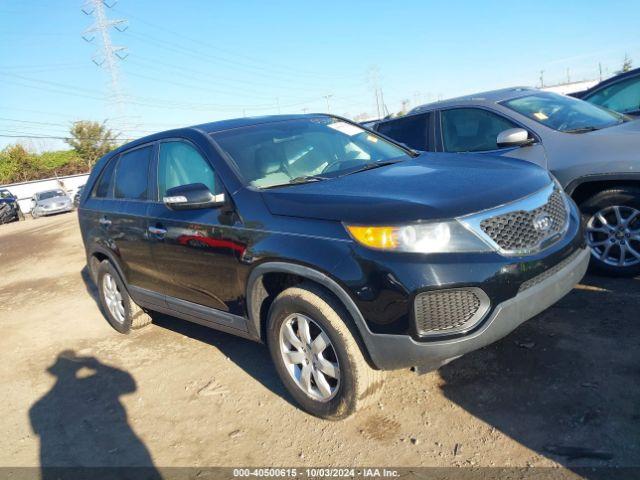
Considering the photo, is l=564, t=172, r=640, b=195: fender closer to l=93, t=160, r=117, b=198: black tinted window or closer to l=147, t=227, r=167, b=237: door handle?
l=147, t=227, r=167, b=237: door handle

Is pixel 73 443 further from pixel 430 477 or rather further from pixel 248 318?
pixel 430 477

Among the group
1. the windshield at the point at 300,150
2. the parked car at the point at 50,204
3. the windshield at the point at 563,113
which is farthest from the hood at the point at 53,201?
the windshield at the point at 563,113

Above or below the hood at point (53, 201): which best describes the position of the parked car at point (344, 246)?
above

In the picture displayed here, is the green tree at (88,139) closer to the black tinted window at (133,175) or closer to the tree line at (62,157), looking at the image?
the tree line at (62,157)

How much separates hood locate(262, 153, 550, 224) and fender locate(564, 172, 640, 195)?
3.51 feet

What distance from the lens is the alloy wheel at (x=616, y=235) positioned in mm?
4148

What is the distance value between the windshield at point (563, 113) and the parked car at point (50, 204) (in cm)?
2365

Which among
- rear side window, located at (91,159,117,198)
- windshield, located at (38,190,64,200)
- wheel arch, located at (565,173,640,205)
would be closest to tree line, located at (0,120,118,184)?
windshield, located at (38,190,64,200)

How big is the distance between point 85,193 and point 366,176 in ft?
11.3

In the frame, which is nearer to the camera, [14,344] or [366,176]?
[366,176]

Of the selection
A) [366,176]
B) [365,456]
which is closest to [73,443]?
[365,456]

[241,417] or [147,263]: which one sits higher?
[147,263]

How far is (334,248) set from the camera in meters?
2.68

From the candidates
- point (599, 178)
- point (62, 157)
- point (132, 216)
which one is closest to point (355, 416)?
point (132, 216)
